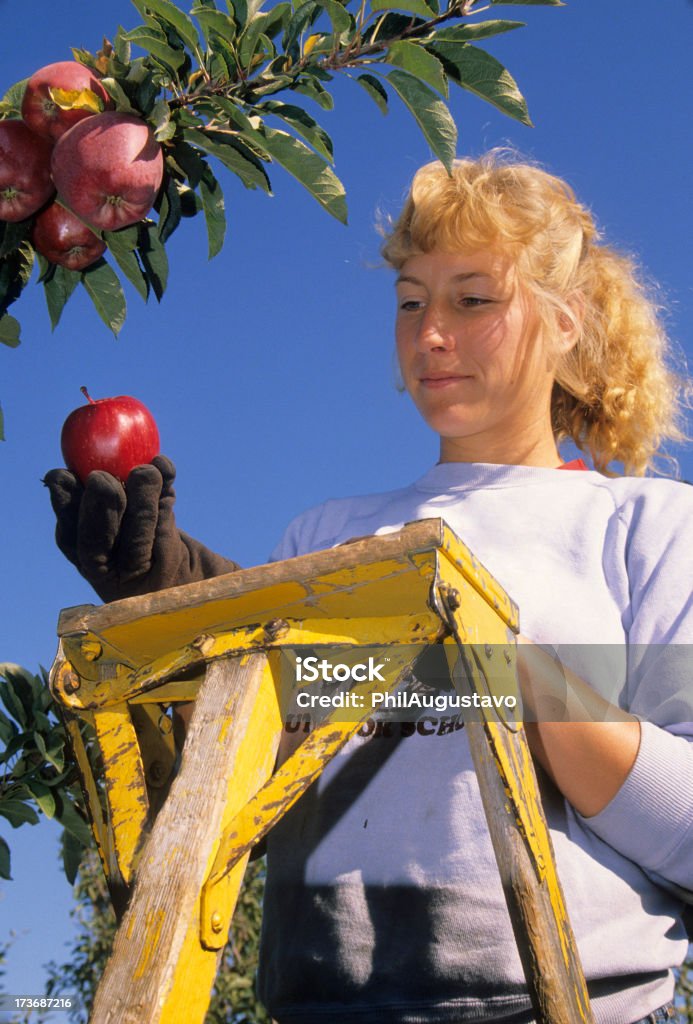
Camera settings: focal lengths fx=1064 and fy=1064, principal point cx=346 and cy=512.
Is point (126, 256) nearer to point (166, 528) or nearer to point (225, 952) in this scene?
point (166, 528)

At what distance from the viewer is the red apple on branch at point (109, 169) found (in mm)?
1562

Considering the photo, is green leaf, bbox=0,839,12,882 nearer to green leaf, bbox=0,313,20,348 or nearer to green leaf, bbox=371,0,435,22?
green leaf, bbox=0,313,20,348

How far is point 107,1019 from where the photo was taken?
943 mm

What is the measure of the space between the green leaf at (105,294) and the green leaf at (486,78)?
25.8 inches

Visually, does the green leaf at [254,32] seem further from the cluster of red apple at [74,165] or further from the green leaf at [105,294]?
the green leaf at [105,294]

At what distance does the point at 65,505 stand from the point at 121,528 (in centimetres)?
10

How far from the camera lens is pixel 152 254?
181cm

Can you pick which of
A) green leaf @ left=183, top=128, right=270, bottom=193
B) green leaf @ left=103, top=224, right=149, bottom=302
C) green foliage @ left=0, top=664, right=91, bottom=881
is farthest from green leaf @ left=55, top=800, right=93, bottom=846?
green leaf @ left=183, top=128, right=270, bottom=193

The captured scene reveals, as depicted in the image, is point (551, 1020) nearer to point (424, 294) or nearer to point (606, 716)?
point (606, 716)

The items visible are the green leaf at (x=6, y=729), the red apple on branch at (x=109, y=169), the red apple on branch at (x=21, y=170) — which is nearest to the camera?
the red apple on branch at (x=109, y=169)

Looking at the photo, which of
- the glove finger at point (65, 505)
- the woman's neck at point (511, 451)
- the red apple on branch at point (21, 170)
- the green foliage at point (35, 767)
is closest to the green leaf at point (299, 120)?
the red apple on branch at point (21, 170)

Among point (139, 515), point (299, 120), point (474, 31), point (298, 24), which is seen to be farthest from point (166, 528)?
point (474, 31)

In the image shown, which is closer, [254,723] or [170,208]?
[254,723]

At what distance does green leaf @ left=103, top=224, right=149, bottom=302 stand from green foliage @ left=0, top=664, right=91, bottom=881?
0.90 meters
